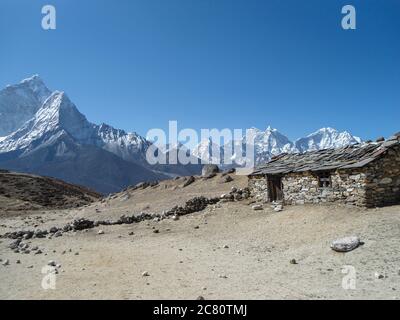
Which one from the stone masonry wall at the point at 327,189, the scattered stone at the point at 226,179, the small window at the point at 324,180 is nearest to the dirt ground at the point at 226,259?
the stone masonry wall at the point at 327,189

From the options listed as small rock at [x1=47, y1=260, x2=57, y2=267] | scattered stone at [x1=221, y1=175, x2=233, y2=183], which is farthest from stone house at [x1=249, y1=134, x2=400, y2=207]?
small rock at [x1=47, y1=260, x2=57, y2=267]

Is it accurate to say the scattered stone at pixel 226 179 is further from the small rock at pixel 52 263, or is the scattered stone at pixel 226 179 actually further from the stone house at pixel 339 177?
the small rock at pixel 52 263

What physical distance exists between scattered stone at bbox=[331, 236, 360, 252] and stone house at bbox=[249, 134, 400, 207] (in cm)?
499

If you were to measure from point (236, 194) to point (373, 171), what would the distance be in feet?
32.6

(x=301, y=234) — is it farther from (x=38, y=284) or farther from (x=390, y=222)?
(x=38, y=284)

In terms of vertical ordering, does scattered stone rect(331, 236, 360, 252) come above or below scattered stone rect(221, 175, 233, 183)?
below

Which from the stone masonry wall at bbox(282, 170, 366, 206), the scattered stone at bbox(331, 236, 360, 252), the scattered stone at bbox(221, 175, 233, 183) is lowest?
the scattered stone at bbox(331, 236, 360, 252)

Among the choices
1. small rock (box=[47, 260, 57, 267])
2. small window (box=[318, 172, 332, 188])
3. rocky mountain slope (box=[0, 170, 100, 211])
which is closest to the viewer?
small rock (box=[47, 260, 57, 267])

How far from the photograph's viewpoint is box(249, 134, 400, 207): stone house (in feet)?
57.4

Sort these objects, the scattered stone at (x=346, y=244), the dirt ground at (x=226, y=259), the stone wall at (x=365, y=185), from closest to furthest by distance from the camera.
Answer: the dirt ground at (x=226, y=259), the scattered stone at (x=346, y=244), the stone wall at (x=365, y=185)

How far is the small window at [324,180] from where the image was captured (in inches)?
763

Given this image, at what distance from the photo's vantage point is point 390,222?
1444 cm

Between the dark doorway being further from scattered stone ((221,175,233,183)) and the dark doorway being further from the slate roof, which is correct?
scattered stone ((221,175,233,183))
